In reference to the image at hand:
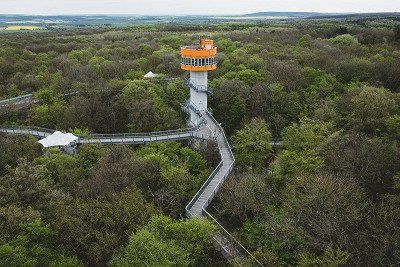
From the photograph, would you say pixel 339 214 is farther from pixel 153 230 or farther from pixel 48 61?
pixel 48 61

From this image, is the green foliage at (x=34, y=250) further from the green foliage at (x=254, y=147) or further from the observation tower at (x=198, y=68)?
the observation tower at (x=198, y=68)

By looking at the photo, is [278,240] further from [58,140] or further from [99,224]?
[58,140]

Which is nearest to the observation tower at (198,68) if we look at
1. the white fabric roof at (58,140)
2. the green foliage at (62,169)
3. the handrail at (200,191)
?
the white fabric roof at (58,140)

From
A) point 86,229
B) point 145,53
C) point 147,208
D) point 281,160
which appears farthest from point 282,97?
point 145,53

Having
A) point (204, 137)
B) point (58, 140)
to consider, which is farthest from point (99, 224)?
point (204, 137)

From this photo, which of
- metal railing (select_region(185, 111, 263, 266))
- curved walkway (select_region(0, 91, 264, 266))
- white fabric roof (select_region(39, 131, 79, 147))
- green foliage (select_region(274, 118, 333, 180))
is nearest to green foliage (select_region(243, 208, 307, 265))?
metal railing (select_region(185, 111, 263, 266))

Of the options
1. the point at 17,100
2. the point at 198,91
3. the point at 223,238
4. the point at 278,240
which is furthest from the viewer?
the point at 17,100
